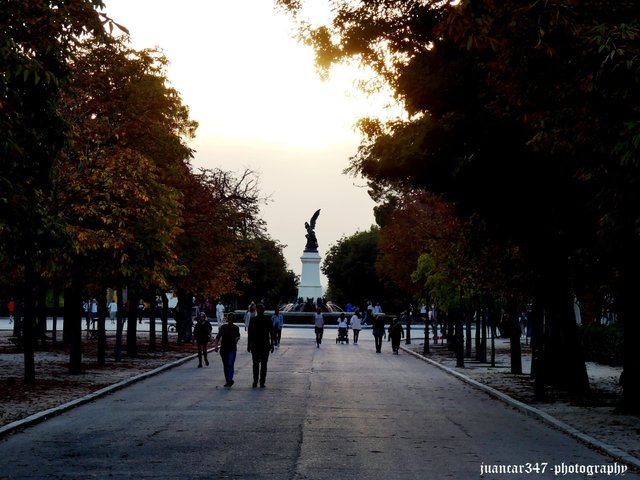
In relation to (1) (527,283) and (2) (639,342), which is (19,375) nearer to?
(1) (527,283)

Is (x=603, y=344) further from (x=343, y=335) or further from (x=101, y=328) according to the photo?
(x=343, y=335)

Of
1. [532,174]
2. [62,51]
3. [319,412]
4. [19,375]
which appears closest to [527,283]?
[532,174]

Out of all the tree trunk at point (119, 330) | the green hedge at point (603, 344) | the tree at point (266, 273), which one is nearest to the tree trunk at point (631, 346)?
the green hedge at point (603, 344)

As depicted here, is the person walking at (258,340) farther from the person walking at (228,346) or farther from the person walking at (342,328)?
the person walking at (342,328)

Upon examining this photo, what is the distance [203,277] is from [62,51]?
27173 millimetres

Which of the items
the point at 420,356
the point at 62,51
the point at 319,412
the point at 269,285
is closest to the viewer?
the point at 62,51

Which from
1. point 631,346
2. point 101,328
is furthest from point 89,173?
point 631,346

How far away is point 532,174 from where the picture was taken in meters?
19.5

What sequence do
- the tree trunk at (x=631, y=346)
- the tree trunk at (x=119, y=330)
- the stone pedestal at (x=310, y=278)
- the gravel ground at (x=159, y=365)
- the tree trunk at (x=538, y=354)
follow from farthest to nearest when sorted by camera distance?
1. the stone pedestal at (x=310, y=278)
2. the tree trunk at (x=119, y=330)
3. the tree trunk at (x=538, y=354)
4. the tree trunk at (x=631, y=346)
5. the gravel ground at (x=159, y=365)

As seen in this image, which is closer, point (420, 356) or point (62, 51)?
point (62, 51)

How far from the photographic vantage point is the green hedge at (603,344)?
33.8 metres

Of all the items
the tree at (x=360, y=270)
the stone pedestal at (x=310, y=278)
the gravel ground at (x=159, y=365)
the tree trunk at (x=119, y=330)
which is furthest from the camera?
the tree at (x=360, y=270)

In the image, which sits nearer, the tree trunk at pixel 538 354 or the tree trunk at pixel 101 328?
the tree trunk at pixel 538 354

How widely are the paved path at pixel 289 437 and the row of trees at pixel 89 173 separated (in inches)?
136
